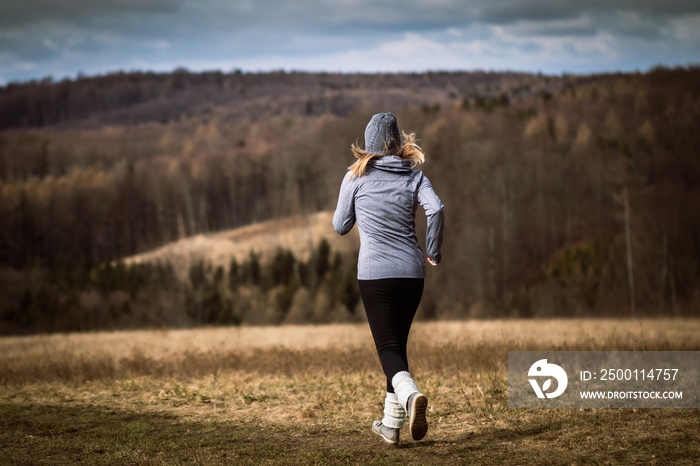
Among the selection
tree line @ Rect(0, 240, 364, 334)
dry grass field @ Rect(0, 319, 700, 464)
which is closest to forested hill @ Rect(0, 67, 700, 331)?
tree line @ Rect(0, 240, 364, 334)

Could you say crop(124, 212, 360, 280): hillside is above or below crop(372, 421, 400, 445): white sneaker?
below

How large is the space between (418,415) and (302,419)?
2.20m

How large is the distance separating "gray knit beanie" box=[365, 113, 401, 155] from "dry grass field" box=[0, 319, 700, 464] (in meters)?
2.47

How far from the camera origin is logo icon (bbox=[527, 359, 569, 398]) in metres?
7.67

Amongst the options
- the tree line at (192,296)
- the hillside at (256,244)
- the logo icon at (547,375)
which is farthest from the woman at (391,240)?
the hillside at (256,244)

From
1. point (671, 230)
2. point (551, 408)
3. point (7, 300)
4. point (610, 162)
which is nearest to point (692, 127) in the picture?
point (610, 162)

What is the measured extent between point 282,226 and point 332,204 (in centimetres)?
1730

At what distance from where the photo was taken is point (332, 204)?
96.0m

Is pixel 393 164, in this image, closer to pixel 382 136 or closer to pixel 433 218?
pixel 382 136

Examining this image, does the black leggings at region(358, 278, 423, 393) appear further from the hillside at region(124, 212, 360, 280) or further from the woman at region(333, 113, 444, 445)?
the hillside at region(124, 212, 360, 280)

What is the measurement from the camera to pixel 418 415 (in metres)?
5.16

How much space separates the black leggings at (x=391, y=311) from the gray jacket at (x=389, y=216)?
0.23 ft

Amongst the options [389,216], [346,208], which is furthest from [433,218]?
[346,208]

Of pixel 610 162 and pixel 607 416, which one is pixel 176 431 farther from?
pixel 610 162
